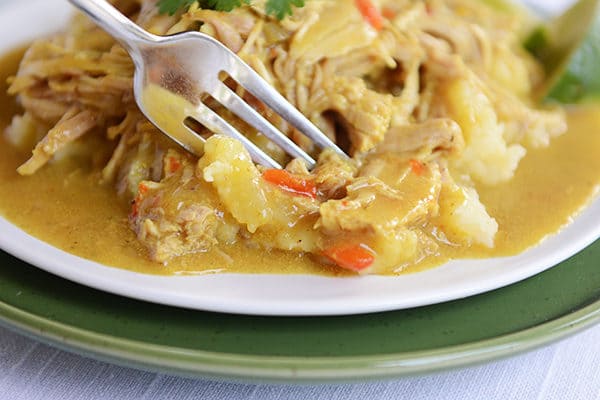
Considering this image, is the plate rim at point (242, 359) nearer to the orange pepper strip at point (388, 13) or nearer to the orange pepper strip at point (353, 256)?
the orange pepper strip at point (353, 256)

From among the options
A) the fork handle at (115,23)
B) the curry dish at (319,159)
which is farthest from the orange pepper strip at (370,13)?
the fork handle at (115,23)

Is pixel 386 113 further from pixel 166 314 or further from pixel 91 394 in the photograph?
pixel 91 394

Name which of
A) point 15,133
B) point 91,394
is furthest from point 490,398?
point 15,133

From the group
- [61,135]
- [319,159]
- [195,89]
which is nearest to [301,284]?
[319,159]

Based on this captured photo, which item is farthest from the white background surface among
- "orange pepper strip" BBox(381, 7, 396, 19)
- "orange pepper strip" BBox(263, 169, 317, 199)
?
"orange pepper strip" BBox(381, 7, 396, 19)

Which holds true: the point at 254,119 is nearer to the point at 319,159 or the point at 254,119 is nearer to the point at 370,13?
the point at 319,159

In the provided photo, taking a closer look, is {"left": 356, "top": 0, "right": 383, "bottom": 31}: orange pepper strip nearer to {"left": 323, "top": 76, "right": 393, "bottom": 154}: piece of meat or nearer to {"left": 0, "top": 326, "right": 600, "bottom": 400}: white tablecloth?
{"left": 323, "top": 76, "right": 393, "bottom": 154}: piece of meat

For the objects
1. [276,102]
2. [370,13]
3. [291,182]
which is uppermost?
[370,13]
